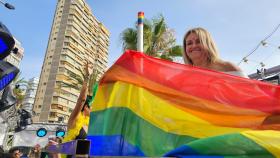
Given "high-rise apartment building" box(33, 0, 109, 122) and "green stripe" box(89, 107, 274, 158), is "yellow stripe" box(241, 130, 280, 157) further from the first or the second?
"high-rise apartment building" box(33, 0, 109, 122)

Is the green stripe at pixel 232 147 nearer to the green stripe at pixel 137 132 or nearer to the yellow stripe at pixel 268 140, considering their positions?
the yellow stripe at pixel 268 140

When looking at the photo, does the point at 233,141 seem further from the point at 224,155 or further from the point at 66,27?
the point at 66,27

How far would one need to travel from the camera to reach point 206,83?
5.98 ft

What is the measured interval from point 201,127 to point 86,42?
260ft

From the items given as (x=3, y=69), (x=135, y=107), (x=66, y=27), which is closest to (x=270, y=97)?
(x=135, y=107)

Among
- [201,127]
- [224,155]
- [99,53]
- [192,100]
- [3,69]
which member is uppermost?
[99,53]

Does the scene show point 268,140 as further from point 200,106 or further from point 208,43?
point 208,43

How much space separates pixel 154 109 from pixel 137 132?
0.16 metres

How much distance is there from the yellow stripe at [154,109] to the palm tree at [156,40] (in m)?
12.0

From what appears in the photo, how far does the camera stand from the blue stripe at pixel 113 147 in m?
1.49

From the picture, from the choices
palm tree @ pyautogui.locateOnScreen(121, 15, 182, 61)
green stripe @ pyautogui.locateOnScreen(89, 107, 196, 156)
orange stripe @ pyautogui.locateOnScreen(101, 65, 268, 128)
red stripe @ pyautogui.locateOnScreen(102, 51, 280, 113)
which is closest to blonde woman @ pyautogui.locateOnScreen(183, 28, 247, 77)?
red stripe @ pyautogui.locateOnScreen(102, 51, 280, 113)

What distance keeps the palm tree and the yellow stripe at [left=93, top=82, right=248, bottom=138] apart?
12003 millimetres

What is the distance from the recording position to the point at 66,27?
75500mm

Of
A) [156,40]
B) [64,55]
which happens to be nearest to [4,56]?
[156,40]
